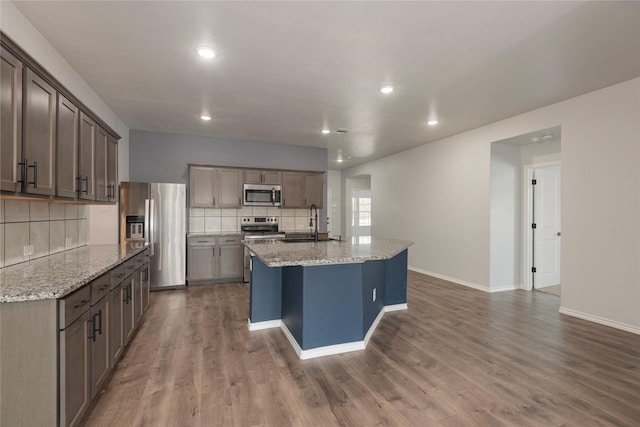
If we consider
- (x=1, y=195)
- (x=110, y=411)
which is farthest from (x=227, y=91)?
(x=110, y=411)

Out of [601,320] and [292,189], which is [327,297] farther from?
[292,189]

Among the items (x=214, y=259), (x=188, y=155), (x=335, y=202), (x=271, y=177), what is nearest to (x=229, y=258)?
(x=214, y=259)

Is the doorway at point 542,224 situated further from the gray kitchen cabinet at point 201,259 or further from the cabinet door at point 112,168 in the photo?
the cabinet door at point 112,168

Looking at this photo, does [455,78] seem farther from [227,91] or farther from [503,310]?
[503,310]

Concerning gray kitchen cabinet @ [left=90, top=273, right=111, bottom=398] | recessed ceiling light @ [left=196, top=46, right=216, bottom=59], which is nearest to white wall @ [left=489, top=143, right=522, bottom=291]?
recessed ceiling light @ [left=196, top=46, right=216, bottom=59]

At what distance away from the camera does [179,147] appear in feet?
18.6

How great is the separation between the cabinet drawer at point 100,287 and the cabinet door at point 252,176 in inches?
148

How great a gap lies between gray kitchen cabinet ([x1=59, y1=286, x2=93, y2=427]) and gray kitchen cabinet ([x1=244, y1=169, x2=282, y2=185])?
4143 mm

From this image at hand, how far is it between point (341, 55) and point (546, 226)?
4836 millimetres

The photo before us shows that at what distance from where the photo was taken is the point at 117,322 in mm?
2496

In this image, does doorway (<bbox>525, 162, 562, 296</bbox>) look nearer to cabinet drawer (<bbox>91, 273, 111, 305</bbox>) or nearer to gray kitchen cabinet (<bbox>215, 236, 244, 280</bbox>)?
gray kitchen cabinet (<bbox>215, 236, 244, 280</bbox>)

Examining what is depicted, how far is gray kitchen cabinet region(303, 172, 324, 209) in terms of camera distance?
6.32m

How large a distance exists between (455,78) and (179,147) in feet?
15.2

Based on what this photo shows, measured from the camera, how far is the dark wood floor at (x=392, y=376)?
6.64 ft
